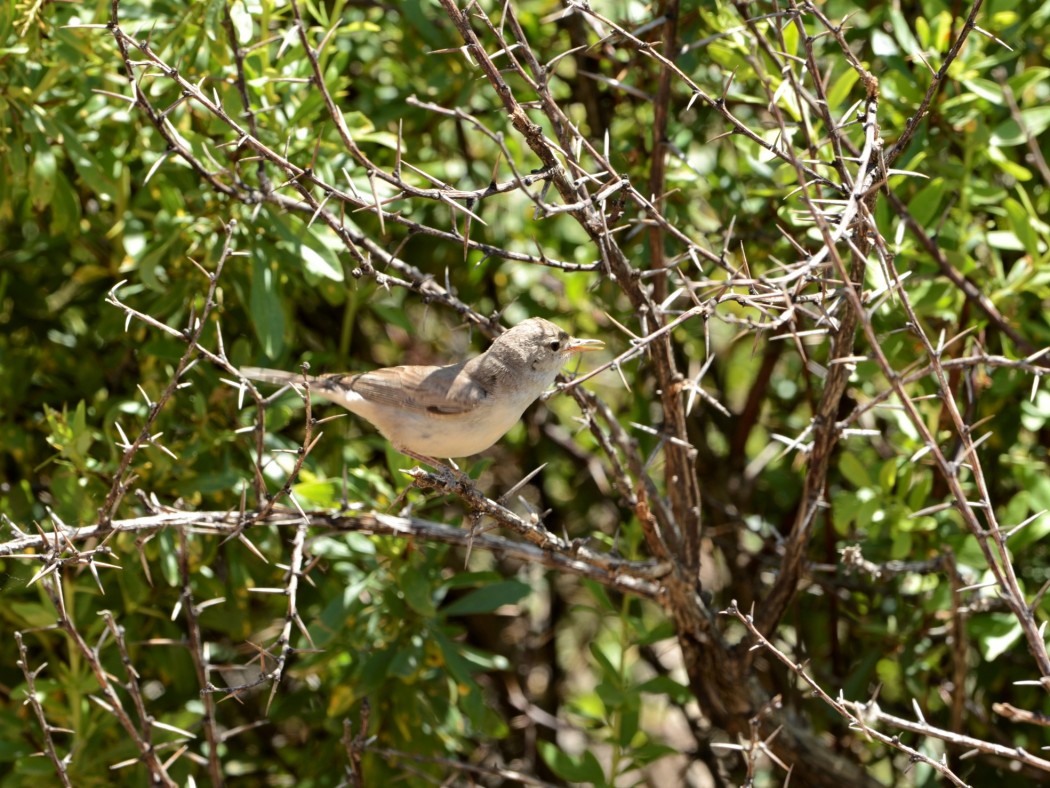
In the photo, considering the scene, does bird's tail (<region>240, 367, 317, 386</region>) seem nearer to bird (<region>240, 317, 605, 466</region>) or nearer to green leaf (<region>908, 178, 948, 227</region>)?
bird (<region>240, 317, 605, 466</region>)

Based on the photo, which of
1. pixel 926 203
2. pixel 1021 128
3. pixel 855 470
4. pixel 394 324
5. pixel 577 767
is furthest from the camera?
pixel 394 324

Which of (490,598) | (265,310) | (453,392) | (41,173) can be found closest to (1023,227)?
(453,392)

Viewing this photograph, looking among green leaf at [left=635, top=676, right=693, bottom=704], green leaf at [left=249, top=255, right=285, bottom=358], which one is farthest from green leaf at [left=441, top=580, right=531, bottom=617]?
green leaf at [left=249, top=255, right=285, bottom=358]

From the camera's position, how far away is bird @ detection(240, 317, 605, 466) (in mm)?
3566

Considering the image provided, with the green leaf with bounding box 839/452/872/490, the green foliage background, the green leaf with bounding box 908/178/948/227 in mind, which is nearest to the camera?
the green leaf with bounding box 908/178/948/227

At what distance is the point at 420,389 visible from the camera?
11.9ft

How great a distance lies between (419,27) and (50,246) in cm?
163

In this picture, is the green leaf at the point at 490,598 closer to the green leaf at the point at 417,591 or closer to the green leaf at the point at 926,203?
the green leaf at the point at 417,591

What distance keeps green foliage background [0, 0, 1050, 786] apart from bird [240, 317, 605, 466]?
19 centimetres

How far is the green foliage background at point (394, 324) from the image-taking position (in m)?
3.60

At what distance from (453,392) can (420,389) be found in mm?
106

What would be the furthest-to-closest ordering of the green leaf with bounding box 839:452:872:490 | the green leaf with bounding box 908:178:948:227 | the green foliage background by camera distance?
the green leaf with bounding box 839:452:872:490
the green foliage background
the green leaf with bounding box 908:178:948:227

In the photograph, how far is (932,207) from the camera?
352 cm

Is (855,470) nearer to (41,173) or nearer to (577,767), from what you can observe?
(577,767)
